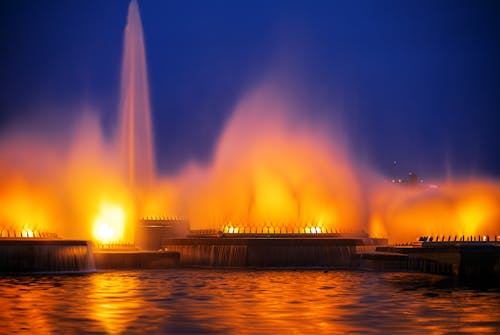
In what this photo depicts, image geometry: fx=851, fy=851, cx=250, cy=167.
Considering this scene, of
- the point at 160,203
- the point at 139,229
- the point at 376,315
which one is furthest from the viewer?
the point at 160,203

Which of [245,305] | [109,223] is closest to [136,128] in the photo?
[109,223]

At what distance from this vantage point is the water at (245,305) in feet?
45.8

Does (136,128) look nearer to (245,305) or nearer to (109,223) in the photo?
(109,223)

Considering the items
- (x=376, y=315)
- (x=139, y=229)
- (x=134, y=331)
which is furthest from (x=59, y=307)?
(x=139, y=229)

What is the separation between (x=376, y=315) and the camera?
15.5 metres

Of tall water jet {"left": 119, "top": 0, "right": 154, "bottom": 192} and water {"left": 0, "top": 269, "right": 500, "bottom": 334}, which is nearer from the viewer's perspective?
water {"left": 0, "top": 269, "right": 500, "bottom": 334}

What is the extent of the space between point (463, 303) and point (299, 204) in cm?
3040

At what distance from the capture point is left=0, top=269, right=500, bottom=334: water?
14.0m

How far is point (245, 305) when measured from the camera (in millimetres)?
Answer: 17312

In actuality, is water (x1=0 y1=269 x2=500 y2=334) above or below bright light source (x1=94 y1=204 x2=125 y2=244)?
below

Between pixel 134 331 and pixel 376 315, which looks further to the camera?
pixel 376 315

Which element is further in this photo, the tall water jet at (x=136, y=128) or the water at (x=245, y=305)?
the tall water jet at (x=136, y=128)

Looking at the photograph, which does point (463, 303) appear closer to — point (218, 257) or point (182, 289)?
point (182, 289)

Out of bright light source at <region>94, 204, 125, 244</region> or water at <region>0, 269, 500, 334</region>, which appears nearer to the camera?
water at <region>0, 269, 500, 334</region>
